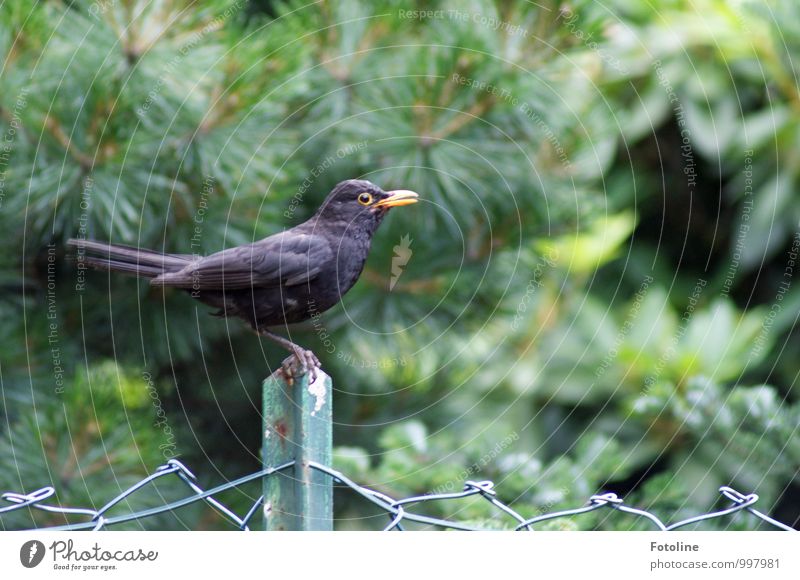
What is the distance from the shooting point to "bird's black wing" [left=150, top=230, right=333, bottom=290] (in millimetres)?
741

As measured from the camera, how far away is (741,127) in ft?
4.94

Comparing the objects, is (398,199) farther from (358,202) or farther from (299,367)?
(299,367)

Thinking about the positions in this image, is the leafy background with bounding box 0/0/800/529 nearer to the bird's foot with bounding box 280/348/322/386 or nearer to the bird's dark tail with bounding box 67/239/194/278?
the bird's dark tail with bounding box 67/239/194/278

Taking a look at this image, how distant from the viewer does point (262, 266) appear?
758 millimetres

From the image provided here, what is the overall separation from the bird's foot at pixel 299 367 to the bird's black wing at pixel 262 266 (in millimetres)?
56

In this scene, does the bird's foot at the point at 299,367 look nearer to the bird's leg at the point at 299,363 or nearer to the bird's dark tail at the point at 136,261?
the bird's leg at the point at 299,363

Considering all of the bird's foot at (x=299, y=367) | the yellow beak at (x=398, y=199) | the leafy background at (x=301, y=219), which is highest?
the leafy background at (x=301, y=219)

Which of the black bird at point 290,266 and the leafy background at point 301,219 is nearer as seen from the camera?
the black bird at point 290,266

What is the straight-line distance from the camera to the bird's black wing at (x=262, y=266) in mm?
741

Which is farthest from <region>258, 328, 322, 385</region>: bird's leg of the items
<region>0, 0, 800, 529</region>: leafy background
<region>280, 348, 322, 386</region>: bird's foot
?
<region>0, 0, 800, 529</region>: leafy background

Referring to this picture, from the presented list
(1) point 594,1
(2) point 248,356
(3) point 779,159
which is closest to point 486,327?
(2) point 248,356

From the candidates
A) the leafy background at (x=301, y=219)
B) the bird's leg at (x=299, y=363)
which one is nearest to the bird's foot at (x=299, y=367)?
the bird's leg at (x=299, y=363)

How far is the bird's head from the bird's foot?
0.34ft

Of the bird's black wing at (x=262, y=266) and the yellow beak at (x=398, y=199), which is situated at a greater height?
the yellow beak at (x=398, y=199)
